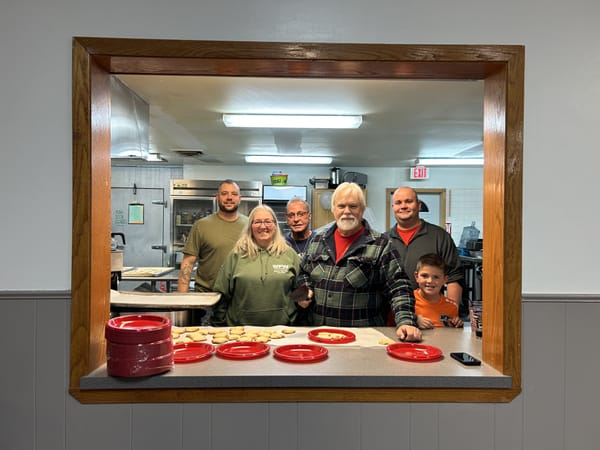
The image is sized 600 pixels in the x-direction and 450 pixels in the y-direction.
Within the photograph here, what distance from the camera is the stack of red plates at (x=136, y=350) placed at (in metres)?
1.62

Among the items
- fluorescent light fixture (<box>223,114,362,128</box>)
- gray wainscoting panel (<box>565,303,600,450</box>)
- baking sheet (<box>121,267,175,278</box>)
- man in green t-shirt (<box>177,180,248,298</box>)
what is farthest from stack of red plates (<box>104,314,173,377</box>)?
baking sheet (<box>121,267,175,278</box>)

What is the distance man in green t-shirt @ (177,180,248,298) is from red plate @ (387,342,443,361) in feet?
6.80

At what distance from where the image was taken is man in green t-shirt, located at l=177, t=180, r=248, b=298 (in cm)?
376

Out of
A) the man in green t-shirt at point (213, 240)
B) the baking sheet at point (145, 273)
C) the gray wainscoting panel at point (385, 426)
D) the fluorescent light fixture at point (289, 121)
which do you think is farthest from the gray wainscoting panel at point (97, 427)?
the baking sheet at point (145, 273)

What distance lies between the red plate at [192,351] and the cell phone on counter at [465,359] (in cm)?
100

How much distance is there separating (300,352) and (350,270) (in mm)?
713

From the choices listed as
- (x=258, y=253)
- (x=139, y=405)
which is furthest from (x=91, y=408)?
(x=258, y=253)

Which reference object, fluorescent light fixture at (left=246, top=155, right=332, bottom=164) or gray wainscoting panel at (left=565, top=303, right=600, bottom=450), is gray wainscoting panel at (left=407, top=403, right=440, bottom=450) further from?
fluorescent light fixture at (left=246, top=155, right=332, bottom=164)

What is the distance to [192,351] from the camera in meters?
1.92

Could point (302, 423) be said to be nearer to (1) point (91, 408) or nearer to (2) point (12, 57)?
(1) point (91, 408)

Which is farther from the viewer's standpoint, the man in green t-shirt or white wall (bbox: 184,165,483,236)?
white wall (bbox: 184,165,483,236)

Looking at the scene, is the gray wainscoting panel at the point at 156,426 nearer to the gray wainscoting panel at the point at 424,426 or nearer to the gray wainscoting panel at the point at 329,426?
the gray wainscoting panel at the point at 329,426

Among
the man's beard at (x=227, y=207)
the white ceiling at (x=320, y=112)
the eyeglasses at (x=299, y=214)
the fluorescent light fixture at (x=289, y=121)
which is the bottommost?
the eyeglasses at (x=299, y=214)

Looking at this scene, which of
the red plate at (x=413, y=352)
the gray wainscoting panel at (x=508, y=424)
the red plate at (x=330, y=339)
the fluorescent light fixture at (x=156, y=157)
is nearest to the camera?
the gray wainscoting panel at (x=508, y=424)
